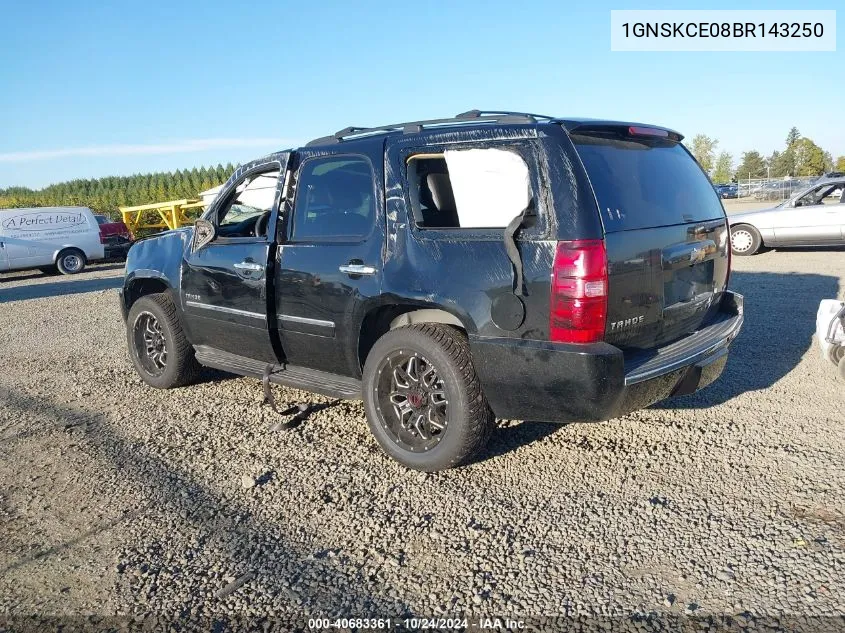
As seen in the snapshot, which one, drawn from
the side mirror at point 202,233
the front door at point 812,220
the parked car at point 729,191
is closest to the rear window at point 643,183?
the side mirror at point 202,233

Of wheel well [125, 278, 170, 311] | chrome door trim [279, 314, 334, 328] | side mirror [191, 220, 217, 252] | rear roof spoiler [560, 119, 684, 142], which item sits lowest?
chrome door trim [279, 314, 334, 328]

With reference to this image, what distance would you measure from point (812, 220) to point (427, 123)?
1171 centimetres

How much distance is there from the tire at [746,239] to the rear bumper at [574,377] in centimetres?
1117

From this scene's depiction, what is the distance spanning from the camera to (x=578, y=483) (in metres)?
3.78

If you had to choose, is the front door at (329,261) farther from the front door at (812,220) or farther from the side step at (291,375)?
the front door at (812,220)

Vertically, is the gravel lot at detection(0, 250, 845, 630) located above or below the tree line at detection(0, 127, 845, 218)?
below

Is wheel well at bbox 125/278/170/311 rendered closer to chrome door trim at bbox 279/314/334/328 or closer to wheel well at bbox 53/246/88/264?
chrome door trim at bbox 279/314/334/328

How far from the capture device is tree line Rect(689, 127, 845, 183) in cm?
6800

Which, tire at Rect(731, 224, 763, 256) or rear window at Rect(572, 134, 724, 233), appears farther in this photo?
tire at Rect(731, 224, 763, 256)

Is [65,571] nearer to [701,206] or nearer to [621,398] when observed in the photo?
[621,398]

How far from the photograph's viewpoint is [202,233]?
17.4 feet

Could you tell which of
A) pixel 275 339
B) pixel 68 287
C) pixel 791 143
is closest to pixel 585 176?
pixel 275 339

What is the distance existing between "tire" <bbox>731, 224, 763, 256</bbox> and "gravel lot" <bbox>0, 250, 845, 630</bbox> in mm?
8847

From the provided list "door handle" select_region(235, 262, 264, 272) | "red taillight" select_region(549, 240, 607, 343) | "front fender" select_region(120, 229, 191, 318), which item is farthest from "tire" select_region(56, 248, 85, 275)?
"red taillight" select_region(549, 240, 607, 343)
